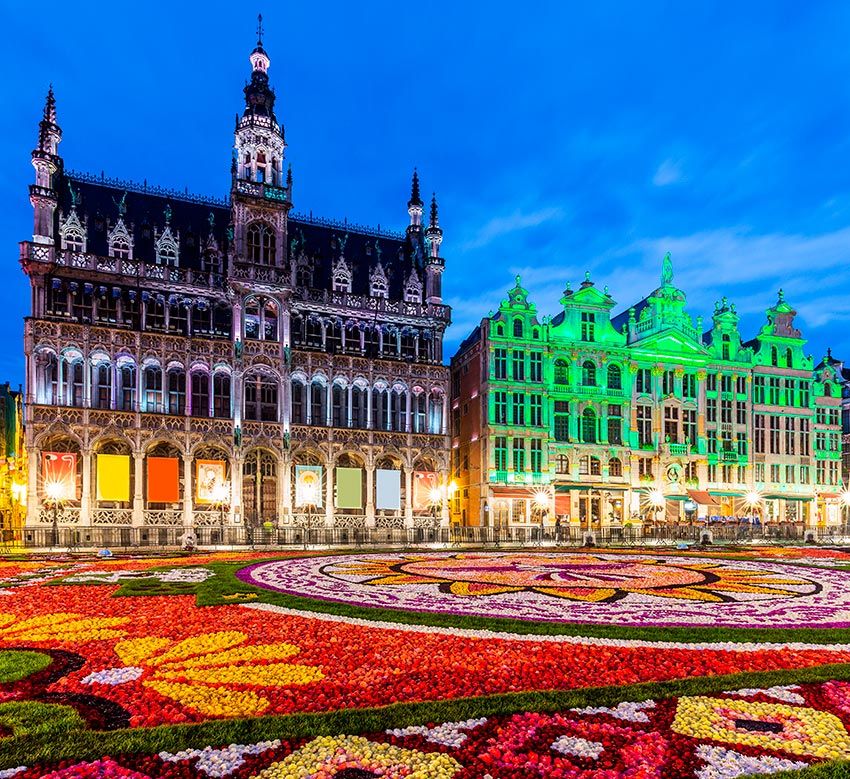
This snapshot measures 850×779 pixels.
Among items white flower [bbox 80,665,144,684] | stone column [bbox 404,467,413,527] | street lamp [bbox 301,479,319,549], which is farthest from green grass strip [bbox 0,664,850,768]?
stone column [bbox 404,467,413,527]

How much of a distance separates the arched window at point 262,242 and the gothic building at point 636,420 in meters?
17.4

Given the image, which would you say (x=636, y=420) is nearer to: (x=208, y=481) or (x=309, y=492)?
(x=309, y=492)

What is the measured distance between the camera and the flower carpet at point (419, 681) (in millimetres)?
6816

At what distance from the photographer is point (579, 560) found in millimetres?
29156

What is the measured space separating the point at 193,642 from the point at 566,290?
2107 inches

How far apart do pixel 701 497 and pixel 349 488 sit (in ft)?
95.8

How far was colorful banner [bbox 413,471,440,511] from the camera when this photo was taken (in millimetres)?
55312

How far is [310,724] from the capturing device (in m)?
7.56

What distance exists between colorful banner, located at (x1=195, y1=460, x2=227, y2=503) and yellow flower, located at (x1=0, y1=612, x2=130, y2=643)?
115ft

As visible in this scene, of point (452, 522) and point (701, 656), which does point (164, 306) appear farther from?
point (701, 656)

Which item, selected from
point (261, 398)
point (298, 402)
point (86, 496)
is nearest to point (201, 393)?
point (261, 398)

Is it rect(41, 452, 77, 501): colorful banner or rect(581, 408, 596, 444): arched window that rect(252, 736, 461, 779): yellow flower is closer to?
rect(41, 452, 77, 501): colorful banner

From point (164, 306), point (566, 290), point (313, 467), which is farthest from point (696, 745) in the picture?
point (566, 290)

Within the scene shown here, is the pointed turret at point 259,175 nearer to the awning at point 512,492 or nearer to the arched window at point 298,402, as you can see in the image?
the arched window at point 298,402
